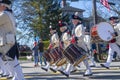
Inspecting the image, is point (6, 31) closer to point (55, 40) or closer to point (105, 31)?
point (105, 31)

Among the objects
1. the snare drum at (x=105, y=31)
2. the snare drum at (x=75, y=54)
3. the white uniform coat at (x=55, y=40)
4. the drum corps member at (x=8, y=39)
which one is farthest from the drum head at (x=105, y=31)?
the drum corps member at (x=8, y=39)

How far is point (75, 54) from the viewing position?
11.5 meters

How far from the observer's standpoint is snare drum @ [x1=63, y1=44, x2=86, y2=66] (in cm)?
1147

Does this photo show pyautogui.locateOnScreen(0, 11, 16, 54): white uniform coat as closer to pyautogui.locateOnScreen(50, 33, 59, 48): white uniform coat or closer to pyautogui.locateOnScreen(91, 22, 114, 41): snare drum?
pyautogui.locateOnScreen(91, 22, 114, 41): snare drum

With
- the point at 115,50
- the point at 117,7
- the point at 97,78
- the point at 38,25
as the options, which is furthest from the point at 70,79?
the point at 38,25

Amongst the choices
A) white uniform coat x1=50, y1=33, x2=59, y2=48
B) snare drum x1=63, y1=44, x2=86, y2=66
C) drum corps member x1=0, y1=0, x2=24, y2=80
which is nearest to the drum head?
snare drum x1=63, y1=44, x2=86, y2=66

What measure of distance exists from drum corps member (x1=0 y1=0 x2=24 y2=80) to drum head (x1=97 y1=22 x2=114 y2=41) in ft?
15.5

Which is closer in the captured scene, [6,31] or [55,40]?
[6,31]

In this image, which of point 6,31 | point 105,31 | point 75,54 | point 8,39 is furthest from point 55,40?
point 8,39

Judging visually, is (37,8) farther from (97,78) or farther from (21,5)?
(97,78)

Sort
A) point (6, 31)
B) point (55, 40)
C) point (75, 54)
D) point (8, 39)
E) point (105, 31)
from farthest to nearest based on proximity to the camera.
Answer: point (55, 40) < point (105, 31) < point (75, 54) < point (6, 31) < point (8, 39)

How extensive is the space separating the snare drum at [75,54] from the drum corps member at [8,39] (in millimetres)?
3261

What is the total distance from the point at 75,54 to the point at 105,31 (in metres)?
1.72

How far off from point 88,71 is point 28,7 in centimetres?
4025
